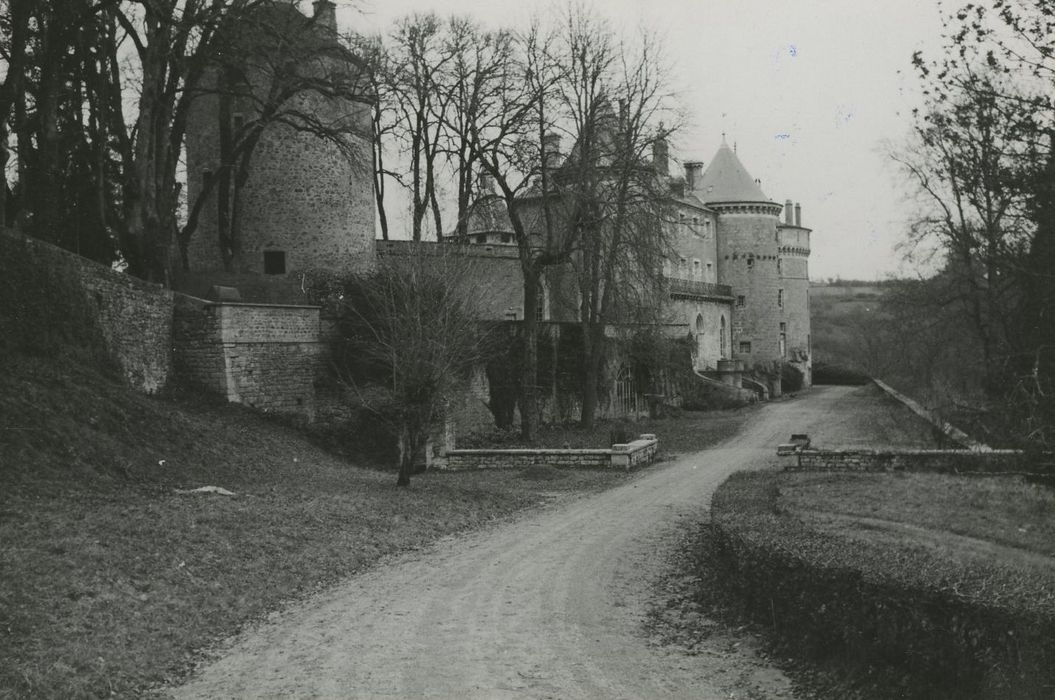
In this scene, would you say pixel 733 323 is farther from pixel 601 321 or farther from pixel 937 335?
pixel 601 321

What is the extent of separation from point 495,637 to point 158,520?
4.65 metres

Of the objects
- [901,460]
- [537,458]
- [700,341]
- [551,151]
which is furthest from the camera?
[700,341]

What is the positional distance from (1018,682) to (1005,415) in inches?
311

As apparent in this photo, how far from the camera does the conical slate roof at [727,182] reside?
5809 centimetres

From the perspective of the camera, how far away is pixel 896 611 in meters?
6.95

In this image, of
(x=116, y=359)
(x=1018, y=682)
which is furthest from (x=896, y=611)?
(x=116, y=359)

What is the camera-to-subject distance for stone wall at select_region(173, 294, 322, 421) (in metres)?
20.2

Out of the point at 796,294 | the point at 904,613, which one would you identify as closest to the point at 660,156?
the point at 904,613

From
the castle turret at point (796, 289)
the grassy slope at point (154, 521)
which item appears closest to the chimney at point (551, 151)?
the grassy slope at point (154, 521)

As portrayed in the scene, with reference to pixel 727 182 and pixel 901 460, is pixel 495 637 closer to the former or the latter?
pixel 901 460

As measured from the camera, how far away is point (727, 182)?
5853 cm

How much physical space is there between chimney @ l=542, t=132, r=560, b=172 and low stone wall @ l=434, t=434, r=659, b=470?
815 centimetres

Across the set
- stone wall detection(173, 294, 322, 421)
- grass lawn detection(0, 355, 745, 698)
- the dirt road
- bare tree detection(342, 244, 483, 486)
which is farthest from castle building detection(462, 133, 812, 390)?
the dirt road

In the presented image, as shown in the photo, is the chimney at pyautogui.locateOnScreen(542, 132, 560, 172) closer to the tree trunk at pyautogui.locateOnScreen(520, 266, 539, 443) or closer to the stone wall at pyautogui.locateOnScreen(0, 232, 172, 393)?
the tree trunk at pyautogui.locateOnScreen(520, 266, 539, 443)
